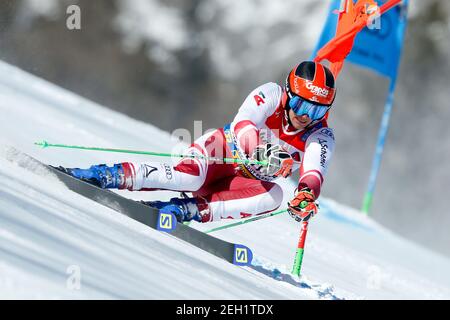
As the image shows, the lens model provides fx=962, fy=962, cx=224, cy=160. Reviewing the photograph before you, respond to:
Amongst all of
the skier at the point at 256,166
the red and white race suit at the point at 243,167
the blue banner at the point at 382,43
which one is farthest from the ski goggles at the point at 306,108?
the blue banner at the point at 382,43

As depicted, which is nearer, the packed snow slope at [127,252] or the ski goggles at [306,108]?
the packed snow slope at [127,252]

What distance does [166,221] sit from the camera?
609 centimetres

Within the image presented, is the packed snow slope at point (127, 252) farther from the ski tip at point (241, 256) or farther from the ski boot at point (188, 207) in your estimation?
the ski boot at point (188, 207)

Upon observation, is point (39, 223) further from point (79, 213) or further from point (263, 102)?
point (263, 102)

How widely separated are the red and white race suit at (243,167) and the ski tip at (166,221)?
1.36 feet

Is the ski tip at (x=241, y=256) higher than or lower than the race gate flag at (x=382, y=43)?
lower

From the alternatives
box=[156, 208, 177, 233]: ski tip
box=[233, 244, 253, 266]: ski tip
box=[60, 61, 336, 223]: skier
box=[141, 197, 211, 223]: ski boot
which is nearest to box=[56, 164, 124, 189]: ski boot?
box=[60, 61, 336, 223]: skier

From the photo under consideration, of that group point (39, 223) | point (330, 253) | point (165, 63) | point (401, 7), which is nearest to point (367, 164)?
point (165, 63)

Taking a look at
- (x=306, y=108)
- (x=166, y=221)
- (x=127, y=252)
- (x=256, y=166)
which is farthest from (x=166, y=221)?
(x=127, y=252)

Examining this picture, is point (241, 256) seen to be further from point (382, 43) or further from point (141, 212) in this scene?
point (382, 43)

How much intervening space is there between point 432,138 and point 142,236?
30946 mm

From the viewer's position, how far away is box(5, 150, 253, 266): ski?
238 inches

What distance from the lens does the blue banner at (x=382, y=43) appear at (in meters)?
12.6

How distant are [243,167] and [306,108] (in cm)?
63
